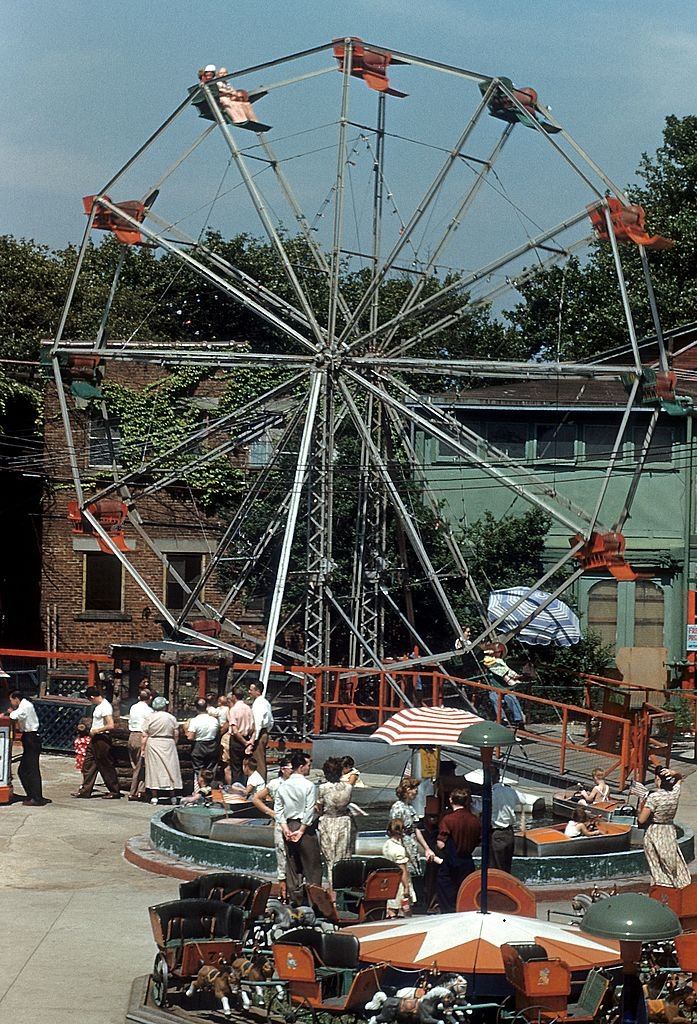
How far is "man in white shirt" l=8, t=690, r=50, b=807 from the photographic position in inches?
864

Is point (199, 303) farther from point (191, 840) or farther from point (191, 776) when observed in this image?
point (191, 840)

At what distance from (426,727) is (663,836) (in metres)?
3.17

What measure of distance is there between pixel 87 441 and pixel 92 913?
24.8 metres

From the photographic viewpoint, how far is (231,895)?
523 inches

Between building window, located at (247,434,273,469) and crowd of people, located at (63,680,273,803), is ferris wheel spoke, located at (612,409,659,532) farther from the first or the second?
building window, located at (247,434,273,469)

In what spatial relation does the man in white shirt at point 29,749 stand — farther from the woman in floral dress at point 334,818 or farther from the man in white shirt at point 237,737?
the woman in floral dress at point 334,818

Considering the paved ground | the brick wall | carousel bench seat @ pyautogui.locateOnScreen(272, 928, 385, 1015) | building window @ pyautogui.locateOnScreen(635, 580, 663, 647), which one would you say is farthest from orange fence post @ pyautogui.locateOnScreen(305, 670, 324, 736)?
carousel bench seat @ pyautogui.locateOnScreen(272, 928, 385, 1015)

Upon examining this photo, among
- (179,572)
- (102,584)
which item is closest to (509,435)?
(179,572)

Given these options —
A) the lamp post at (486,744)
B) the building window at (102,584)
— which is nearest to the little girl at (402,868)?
the lamp post at (486,744)

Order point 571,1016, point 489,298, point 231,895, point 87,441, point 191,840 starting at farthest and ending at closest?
1. point 87,441
2. point 489,298
3. point 191,840
4. point 231,895
5. point 571,1016

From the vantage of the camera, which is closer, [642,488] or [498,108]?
[498,108]

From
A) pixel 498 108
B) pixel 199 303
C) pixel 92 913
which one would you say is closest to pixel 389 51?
pixel 498 108

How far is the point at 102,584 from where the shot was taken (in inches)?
1544

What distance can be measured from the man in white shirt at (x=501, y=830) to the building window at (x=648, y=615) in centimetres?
2103
